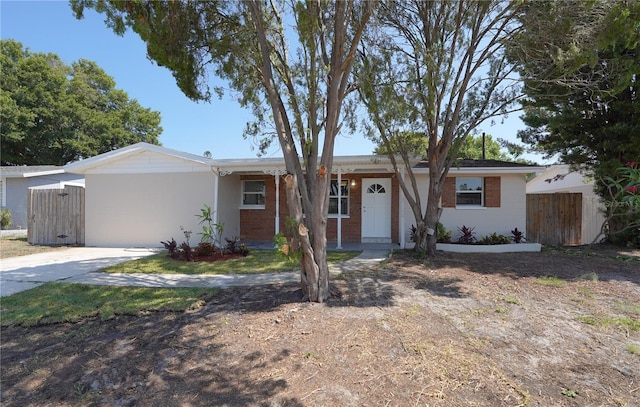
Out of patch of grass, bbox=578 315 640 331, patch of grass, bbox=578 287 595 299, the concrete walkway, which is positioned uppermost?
patch of grass, bbox=578 287 595 299

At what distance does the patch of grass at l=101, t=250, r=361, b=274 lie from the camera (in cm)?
736

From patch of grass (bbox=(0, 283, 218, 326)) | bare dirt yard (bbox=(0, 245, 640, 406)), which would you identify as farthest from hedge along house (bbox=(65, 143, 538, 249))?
bare dirt yard (bbox=(0, 245, 640, 406))

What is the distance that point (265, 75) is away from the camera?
475 cm

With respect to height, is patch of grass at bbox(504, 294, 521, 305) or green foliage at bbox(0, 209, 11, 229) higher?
green foliage at bbox(0, 209, 11, 229)

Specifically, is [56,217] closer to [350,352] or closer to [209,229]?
[209,229]

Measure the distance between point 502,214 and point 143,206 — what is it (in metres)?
12.3

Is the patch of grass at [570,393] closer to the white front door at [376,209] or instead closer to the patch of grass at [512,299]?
the patch of grass at [512,299]

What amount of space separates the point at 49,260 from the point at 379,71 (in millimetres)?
9628

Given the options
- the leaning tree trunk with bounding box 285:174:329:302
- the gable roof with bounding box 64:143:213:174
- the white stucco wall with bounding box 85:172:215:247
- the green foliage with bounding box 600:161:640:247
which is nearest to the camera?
the leaning tree trunk with bounding box 285:174:329:302

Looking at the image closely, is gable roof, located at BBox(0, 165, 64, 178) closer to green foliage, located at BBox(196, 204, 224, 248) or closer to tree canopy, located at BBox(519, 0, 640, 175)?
green foliage, located at BBox(196, 204, 224, 248)

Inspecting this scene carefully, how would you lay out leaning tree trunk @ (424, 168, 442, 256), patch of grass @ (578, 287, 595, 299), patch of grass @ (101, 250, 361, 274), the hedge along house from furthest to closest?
the hedge along house < leaning tree trunk @ (424, 168, 442, 256) < patch of grass @ (101, 250, 361, 274) < patch of grass @ (578, 287, 595, 299)

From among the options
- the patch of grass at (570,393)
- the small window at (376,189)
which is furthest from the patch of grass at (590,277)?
the small window at (376,189)

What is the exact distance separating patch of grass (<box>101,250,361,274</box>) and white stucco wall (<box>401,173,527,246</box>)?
14.6 feet

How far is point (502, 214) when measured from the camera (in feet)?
36.6
